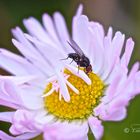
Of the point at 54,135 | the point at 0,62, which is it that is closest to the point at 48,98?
the point at 0,62

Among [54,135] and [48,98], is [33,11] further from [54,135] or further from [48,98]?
[54,135]

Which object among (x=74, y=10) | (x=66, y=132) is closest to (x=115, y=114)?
(x=66, y=132)

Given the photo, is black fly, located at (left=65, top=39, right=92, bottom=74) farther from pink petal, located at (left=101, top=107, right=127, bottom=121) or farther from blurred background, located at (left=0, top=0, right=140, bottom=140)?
blurred background, located at (left=0, top=0, right=140, bottom=140)

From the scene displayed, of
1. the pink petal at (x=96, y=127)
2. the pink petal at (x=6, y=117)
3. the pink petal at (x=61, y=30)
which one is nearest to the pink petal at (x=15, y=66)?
the pink petal at (x=61, y=30)

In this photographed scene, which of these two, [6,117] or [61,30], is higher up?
[61,30]

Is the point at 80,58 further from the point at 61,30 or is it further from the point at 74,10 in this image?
the point at 74,10

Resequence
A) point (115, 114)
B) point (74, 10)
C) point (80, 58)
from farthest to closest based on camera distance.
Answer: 1. point (74, 10)
2. point (80, 58)
3. point (115, 114)

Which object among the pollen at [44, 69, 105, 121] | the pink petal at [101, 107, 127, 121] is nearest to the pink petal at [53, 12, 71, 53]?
the pollen at [44, 69, 105, 121]

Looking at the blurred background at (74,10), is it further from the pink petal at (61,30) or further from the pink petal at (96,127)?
the pink petal at (96,127)

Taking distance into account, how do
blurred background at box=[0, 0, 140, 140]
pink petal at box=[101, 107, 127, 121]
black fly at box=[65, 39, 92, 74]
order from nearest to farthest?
pink petal at box=[101, 107, 127, 121]
black fly at box=[65, 39, 92, 74]
blurred background at box=[0, 0, 140, 140]
